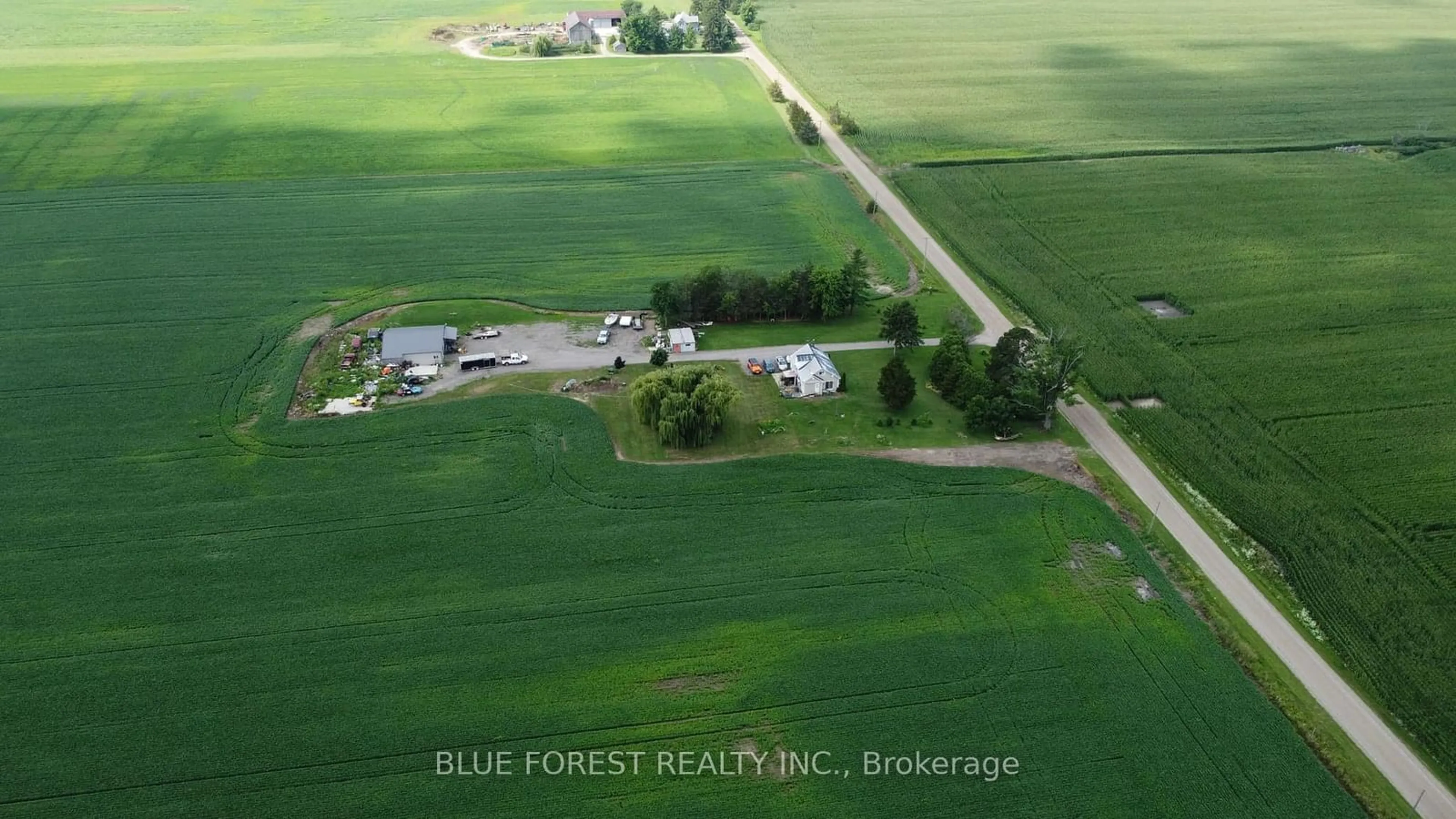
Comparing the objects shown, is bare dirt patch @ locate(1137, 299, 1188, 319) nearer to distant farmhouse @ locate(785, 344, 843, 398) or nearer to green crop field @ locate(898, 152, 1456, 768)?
green crop field @ locate(898, 152, 1456, 768)

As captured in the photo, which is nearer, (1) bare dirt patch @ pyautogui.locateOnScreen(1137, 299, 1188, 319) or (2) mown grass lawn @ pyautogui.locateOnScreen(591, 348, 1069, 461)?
(2) mown grass lawn @ pyautogui.locateOnScreen(591, 348, 1069, 461)

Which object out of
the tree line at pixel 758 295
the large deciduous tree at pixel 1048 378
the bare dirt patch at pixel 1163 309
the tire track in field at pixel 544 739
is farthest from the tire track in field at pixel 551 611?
the bare dirt patch at pixel 1163 309

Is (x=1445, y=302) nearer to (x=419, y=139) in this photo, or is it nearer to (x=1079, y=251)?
(x=1079, y=251)

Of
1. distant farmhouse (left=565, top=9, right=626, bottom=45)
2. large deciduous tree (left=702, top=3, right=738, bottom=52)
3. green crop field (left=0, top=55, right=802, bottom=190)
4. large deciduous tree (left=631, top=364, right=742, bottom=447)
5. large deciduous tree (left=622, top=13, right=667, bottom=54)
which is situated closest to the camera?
large deciduous tree (left=631, top=364, right=742, bottom=447)

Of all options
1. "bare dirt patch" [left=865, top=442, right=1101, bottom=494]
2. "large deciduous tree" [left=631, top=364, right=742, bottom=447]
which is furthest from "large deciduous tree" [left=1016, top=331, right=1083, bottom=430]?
"large deciduous tree" [left=631, top=364, right=742, bottom=447]

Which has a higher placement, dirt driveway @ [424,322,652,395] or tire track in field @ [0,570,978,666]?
dirt driveway @ [424,322,652,395]

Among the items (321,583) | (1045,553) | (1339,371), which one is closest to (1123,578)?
(1045,553)
